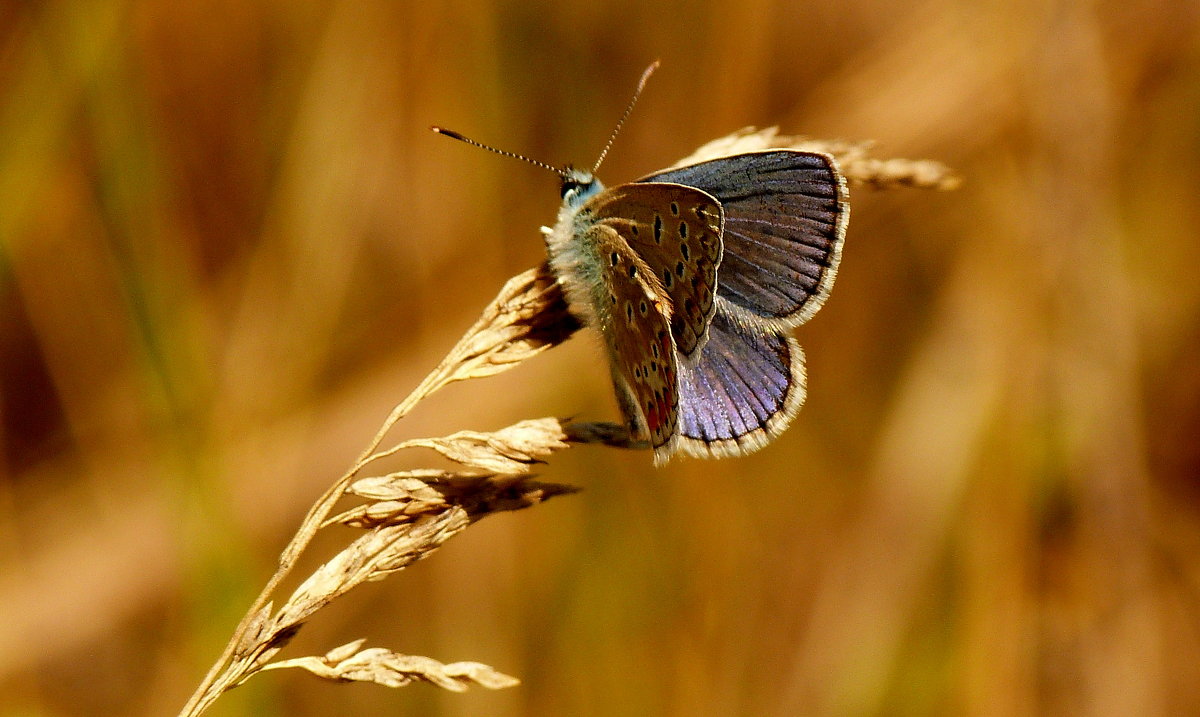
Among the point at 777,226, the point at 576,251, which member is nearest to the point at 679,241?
the point at 777,226

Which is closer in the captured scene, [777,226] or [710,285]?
[710,285]

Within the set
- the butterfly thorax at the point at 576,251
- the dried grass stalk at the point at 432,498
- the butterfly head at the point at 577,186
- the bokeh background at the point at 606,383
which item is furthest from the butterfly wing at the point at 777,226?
the bokeh background at the point at 606,383

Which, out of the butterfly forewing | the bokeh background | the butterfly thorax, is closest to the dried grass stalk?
the butterfly thorax

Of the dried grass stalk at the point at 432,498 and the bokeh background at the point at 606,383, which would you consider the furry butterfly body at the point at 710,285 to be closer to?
the dried grass stalk at the point at 432,498

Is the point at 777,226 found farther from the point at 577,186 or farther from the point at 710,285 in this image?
the point at 577,186

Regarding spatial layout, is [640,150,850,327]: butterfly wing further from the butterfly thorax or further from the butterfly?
the butterfly thorax
